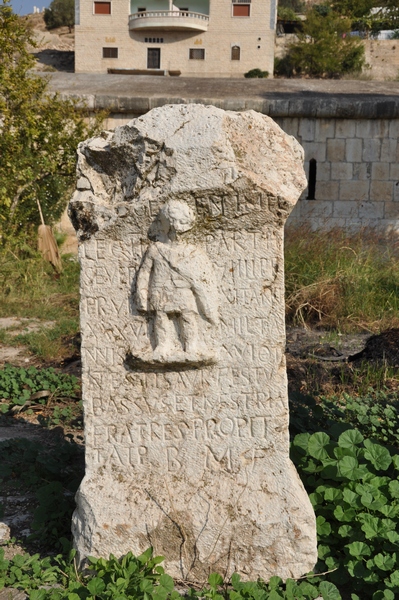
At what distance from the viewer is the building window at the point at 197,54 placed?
2953 centimetres

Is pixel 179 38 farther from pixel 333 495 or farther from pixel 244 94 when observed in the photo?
pixel 333 495

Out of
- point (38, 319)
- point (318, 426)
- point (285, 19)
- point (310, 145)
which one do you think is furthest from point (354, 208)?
point (285, 19)

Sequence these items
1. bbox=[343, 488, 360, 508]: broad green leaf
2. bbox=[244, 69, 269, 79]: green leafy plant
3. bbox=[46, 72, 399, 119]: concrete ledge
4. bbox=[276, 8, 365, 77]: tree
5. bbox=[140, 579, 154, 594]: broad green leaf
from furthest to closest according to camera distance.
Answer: bbox=[276, 8, 365, 77]: tree → bbox=[244, 69, 269, 79]: green leafy plant → bbox=[46, 72, 399, 119]: concrete ledge → bbox=[343, 488, 360, 508]: broad green leaf → bbox=[140, 579, 154, 594]: broad green leaf

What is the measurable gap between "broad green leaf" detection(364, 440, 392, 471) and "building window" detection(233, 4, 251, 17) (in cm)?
2950

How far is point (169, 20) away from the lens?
2972cm

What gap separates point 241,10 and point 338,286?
26185mm

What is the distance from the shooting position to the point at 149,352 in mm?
2527

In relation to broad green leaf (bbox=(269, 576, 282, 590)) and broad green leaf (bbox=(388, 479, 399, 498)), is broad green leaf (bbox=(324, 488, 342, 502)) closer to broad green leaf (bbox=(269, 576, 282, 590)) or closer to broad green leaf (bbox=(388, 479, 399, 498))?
broad green leaf (bbox=(388, 479, 399, 498))

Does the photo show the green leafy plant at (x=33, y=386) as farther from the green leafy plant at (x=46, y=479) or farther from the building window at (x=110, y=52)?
the building window at (x=110, y=52)

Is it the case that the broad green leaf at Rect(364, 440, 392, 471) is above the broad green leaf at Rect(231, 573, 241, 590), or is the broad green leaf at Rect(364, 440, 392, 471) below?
above

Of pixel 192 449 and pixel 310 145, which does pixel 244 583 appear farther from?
pixel 310 145

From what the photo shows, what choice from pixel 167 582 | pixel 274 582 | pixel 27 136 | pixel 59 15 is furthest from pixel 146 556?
pixel 59 15

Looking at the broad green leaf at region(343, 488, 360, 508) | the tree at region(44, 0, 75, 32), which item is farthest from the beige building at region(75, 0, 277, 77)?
the broad green leaf at region(343, 488, 360, 508)

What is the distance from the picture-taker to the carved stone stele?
A: 248 cm
